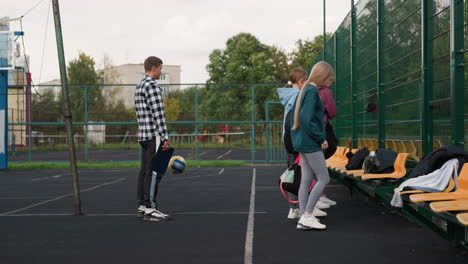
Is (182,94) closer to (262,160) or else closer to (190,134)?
(190,134)

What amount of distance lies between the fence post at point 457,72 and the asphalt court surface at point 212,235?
994mm

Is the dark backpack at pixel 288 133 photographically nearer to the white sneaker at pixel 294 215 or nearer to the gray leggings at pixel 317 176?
the gray leggings at pixel 317 176

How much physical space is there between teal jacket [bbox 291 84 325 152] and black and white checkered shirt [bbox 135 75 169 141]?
1.70m

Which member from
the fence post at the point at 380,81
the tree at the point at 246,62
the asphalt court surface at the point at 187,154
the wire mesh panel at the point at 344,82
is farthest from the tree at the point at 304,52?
the fence post at the point at 380,81

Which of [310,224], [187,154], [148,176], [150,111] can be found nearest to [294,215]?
[310,224]

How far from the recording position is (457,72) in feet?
18.0

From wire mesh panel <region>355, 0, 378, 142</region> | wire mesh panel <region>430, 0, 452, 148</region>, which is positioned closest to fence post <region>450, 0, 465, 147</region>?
wire mesh panel <region>430, 0, 452, 148</region>

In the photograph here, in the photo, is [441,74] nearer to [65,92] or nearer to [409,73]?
[409,73]

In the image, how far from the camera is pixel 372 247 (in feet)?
16.8

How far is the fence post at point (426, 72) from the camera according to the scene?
252 inches

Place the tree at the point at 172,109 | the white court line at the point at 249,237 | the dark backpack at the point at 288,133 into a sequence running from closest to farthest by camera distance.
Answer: the white court line at the point at 249,237, the dark backpack at the point at 288,133, the tree at the point at 172,109

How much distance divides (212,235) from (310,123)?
147 cm

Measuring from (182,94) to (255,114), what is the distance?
118 inches

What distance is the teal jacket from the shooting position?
19.8ft
